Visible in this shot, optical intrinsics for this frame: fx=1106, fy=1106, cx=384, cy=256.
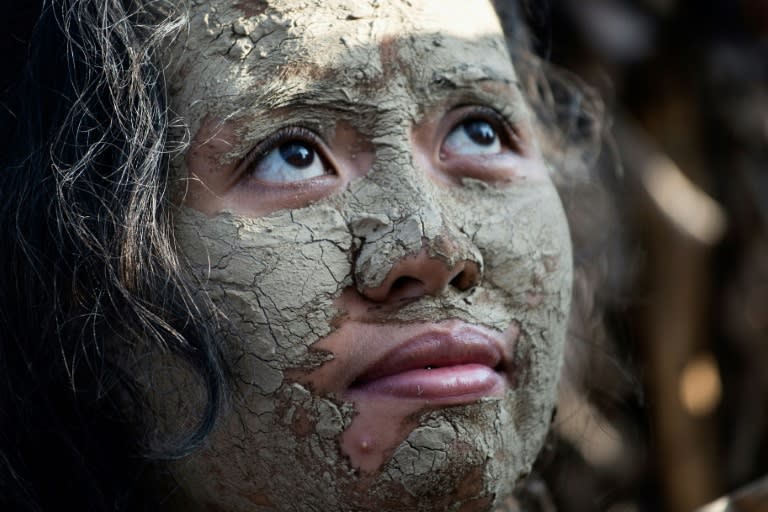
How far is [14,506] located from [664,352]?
2.04 metres

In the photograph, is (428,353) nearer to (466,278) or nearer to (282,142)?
(466,278)

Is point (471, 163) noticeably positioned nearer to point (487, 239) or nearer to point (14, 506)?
point (487, 239)

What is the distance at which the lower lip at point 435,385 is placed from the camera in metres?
1.20

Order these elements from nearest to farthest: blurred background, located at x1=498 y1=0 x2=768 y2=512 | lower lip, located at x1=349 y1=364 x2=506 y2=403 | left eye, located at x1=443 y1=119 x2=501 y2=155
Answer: lower lip, located at x1=349 y1=364 x2=506 y2=403 → left eye, located at x1=443 y1=119 x2=501 y2=155 → blurred background, located at x1=498 y1=0 x2=768 y2=512

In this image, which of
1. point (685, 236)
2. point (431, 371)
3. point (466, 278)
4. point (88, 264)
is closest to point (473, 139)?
point (466, 278)

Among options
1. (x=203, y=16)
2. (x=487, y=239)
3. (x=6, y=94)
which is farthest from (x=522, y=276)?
(x=6, y=94)

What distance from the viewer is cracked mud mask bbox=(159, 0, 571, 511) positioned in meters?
1.21

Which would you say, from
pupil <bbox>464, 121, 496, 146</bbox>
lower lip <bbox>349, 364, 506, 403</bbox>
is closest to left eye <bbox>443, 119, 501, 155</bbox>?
pupil <bbox>464, 121, 496, 146</bbox>

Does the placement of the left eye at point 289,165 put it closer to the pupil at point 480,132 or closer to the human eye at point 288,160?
the human eye at point 288,160

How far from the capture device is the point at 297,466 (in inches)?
48.1

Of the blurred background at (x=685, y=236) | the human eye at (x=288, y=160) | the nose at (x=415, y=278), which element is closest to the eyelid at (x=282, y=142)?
the human eye at (x=288, y=160)

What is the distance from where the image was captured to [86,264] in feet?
4.09

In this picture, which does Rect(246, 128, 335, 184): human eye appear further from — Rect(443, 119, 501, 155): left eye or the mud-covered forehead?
Rect(443, 119, 501, 155): left eye

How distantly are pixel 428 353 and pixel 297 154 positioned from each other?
0.27 metres
